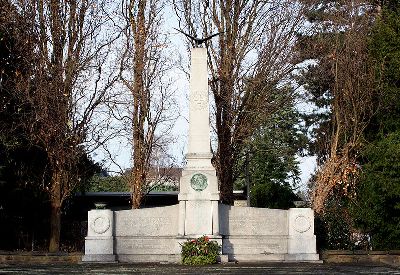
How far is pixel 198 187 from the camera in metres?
20.9

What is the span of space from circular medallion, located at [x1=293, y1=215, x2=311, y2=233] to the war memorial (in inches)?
1.1

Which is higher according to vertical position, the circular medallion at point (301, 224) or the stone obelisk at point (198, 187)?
the stone obelisk at point (198, 187)

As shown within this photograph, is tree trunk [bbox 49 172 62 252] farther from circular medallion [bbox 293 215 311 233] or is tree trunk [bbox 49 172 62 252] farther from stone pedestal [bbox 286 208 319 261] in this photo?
circular medallion [bbox 293 215 311 233]

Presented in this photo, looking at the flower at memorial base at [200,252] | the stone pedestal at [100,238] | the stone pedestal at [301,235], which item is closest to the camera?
the flower at memorial base at [200,252]

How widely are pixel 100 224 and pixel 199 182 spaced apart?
3.06 meters

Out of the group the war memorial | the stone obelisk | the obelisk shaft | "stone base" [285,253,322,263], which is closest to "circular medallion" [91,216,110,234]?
the war memorial

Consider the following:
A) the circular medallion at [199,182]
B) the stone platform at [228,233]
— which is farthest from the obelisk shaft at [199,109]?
the stone platform at [228,233]

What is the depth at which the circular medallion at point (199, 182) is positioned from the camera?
20.9 metres

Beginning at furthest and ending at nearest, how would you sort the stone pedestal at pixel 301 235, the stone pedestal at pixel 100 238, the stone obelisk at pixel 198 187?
the stone pedestal at pixel 301 235 < the stone pedestal at pixel 100 238 < the stone obelisk at pixel 198 187

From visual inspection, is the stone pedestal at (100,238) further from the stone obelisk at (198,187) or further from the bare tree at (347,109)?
the bare tree at (347,109)

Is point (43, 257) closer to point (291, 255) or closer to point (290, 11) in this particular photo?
point (291, 255)

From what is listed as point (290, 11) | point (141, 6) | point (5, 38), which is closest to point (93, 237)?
point (5, 38)

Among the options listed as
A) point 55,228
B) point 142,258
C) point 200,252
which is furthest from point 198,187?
point 55,228

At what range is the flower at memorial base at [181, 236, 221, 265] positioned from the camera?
19.9 m
